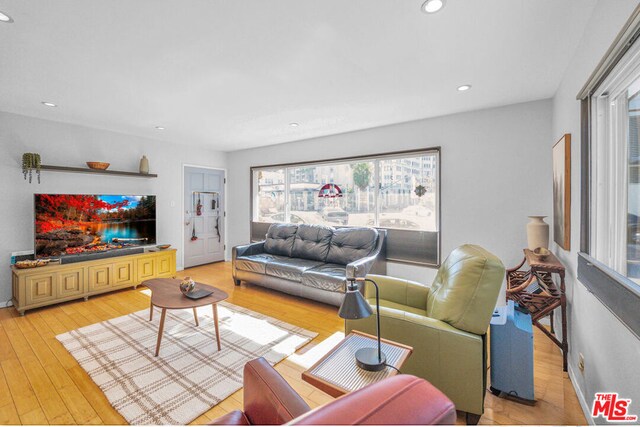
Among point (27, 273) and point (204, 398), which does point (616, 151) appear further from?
point (27, 273)

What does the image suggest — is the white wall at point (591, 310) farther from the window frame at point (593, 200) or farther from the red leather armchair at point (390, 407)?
the red leather armchair at point (390, 407)

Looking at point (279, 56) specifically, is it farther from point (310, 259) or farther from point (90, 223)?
point (90, 223)

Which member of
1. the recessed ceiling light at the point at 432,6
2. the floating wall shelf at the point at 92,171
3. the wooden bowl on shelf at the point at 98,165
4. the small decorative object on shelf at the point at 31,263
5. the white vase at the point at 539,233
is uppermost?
the recessed ceiling light at the point at 432,6

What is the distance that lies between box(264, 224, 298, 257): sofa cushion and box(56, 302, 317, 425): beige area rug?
53.6 inches

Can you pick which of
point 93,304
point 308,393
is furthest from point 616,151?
point 93,304

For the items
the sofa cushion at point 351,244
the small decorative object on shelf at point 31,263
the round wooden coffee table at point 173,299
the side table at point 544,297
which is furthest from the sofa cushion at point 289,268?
the small decorative object on shelf at point 31,263

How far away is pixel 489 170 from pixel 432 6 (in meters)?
2.37

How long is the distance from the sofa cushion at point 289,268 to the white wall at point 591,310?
2675 millimetres

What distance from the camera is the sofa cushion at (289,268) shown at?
12.2 feet

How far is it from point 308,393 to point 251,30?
8.31 feet

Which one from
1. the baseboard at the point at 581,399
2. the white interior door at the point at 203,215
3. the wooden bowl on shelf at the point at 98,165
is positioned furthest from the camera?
the white interior door at the point at 203,215

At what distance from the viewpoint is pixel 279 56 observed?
215cm

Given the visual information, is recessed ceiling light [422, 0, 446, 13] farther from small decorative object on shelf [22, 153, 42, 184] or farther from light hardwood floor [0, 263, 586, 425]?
small decorative object on shelf [22, 153, 42, 184]

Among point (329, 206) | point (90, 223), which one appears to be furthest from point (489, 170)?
point (90, 223)
